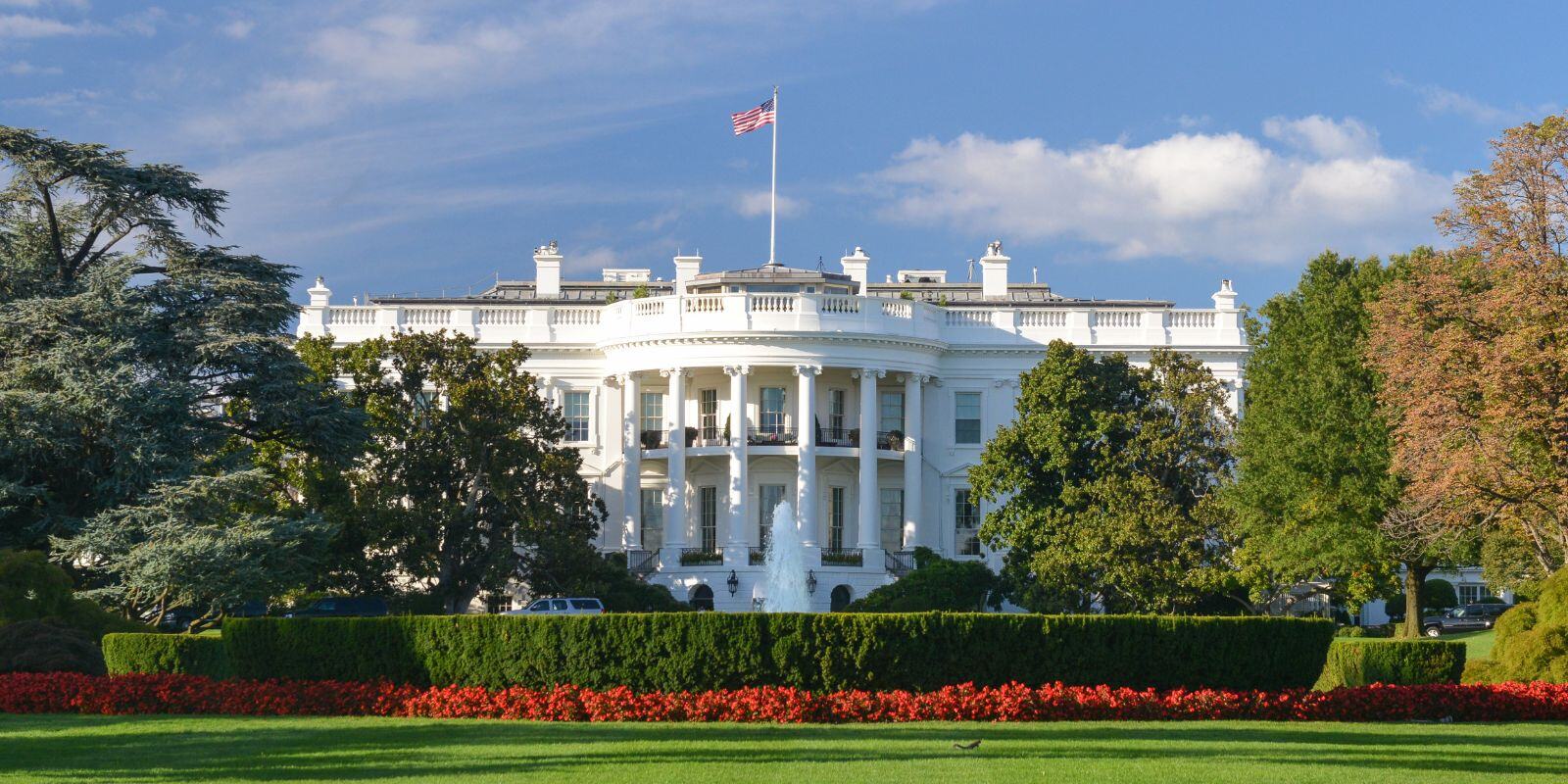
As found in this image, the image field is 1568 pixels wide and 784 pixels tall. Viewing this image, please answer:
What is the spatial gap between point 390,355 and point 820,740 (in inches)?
1218

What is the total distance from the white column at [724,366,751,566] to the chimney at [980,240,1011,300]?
15.0 metres

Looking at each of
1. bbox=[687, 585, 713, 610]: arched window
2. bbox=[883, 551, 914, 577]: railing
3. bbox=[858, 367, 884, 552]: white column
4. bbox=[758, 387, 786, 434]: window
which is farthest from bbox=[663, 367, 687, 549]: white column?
bbox=[883, 551, 914, 577]: railing

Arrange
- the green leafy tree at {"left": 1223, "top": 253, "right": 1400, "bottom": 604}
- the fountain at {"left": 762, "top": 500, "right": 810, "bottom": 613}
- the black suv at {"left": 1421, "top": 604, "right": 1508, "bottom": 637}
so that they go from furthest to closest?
the black suv at {"left": 1421, "top": 604, "right": 1508, "bottom": 637} < the fountain at {"left": 762, "top": 500, "right": 810, "bottom": 613} < the green leafy tree at {"left": 1223, "top": 253, "right": 1400, "bottom": 604}

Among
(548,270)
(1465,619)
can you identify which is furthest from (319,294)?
(1465,619)

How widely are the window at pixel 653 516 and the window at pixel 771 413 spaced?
4255 mm

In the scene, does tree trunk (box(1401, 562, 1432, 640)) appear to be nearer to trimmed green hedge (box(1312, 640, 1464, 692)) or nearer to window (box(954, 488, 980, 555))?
trimmed green hedge (box(1312, 640, 1464, 692))

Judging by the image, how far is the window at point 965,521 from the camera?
60125 mm

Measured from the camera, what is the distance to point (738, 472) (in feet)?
182

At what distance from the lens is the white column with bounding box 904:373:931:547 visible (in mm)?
58019

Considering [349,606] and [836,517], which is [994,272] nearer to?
[836,517]

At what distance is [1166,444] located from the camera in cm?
4706

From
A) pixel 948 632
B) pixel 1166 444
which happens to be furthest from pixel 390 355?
pixel 948 632

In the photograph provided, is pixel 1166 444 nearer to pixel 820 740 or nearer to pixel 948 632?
pixel 948 632

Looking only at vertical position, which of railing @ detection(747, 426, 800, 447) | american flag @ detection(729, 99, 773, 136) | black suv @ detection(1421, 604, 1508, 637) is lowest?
black suv @ detection(1421, 604, 1508, 637)
